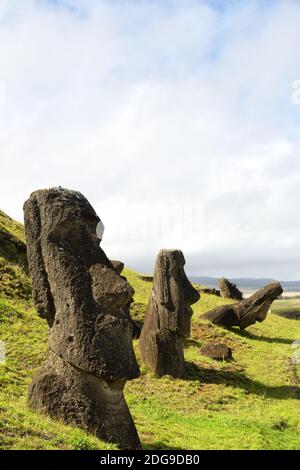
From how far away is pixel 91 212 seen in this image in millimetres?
11656

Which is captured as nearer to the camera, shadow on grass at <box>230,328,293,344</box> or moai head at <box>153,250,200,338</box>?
moai head at <box>153,250,200,338</box>

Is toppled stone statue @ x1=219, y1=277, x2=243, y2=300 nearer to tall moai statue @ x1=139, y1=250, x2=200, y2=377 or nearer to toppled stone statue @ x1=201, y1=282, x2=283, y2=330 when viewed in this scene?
toppled stone statue @ x1=201, y1=282, x2=283, y2=330

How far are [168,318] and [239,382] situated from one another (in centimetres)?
344

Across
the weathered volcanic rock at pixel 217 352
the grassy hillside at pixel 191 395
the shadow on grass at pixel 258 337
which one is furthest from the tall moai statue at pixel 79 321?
the shadow on grass at pixel 258 337

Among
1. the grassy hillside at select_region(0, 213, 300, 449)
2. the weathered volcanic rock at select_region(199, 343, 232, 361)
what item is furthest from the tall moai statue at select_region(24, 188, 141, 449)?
the weathered volcanic rock at select_region(199, 343, 232, 361)

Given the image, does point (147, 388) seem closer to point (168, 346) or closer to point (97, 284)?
point (168, 346)

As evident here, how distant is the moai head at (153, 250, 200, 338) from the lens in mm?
19906

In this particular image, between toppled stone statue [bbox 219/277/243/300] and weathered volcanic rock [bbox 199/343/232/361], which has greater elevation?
toppled stone statue [bbox 219/277/243/300]

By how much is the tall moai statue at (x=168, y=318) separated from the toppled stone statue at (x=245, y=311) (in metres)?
9.25

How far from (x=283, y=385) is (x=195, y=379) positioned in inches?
129

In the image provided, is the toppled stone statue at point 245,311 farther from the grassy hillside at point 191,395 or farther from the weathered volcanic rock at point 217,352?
the weathered volcanic rock at point 217,352

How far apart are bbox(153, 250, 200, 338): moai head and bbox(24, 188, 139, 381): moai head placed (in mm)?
8717

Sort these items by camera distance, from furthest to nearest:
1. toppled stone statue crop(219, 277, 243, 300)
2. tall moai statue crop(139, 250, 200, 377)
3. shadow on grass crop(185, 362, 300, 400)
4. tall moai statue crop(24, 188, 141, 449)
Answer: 1. toppled stone statue crop(219, 277, 243, 300)
2. tall moai statue crop(139, 250, 200, 377)
3. shadow on grass crop(185, 362, 300, 400)
4. tall moai statue crop(24, 188, 141, 449)
